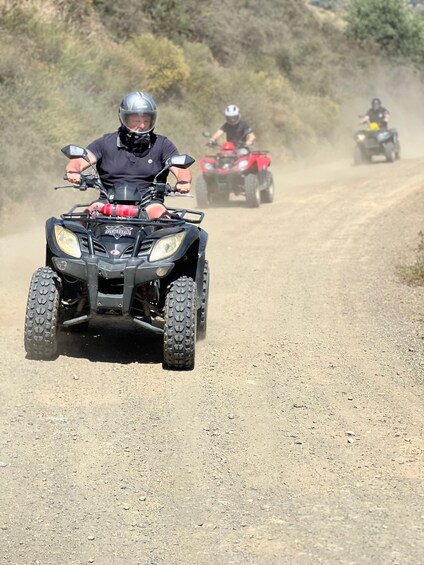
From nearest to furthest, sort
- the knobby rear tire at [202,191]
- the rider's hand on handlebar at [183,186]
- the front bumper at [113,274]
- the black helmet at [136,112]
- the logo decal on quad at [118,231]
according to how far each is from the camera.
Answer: the front bumper at [113,274] → the logo decal on quad at [118,231] → the black helmet at [136,112] → the rider's hand on handlebar at [183,186] → the knobby rear tire at [202,191]

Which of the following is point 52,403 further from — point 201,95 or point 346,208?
point 201,95

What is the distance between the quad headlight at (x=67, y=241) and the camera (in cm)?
723

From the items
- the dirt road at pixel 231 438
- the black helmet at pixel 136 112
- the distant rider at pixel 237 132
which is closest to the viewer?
the dirt road at pixel 231 438

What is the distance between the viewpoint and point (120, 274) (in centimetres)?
705

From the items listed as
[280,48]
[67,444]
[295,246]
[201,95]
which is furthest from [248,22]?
[67,444]

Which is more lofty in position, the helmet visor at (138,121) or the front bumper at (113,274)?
the helmet visor at (138,121)

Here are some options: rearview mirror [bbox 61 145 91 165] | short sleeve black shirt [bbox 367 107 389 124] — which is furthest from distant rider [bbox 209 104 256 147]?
short sleeve black shirt [bbox 367 107 389 124]

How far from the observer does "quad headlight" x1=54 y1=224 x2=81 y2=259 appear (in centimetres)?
723

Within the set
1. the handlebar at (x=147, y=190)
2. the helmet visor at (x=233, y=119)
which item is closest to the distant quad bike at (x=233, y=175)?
the helmet visor at (x=233, y=119)

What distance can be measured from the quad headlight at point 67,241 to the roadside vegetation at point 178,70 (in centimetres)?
887

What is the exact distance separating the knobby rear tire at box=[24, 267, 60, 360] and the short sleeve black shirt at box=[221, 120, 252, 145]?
38.3ft

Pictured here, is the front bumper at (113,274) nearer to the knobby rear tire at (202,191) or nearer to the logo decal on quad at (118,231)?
the logo decal on quad at (118,231)

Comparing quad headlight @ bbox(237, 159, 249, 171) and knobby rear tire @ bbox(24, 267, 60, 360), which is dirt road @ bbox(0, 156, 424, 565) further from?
quad headlight @ bbox(237, 159, 249, 171)

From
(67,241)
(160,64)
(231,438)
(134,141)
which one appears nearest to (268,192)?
(160,64)
